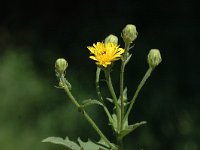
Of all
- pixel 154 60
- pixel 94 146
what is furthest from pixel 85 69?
pixel 94 146

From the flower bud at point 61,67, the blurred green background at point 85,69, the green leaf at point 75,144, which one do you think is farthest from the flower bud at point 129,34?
the blurred green background at point 85,69

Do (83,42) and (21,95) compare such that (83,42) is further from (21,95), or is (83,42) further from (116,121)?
(116,121)

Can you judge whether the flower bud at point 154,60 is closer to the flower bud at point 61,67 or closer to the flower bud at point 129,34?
the flower bud at point 129,34

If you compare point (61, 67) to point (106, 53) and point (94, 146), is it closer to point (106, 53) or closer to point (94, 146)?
point (106, 53)

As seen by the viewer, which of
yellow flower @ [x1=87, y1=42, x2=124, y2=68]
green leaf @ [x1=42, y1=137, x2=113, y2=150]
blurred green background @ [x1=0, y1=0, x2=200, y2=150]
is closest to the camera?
green leaf @ [x1=42, y1=137, x2=113, y2=150]

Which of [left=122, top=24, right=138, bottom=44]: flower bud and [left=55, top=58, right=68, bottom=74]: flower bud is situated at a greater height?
[left=122, top=24, right=138, bottom=44]: flower bud

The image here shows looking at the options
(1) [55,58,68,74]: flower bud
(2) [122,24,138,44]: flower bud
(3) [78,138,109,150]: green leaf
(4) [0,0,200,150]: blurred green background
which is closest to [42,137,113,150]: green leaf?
(3) [78,138,109,150]: green leaf

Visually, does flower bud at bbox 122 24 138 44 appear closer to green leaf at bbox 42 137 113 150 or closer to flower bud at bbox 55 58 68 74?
flower bud at bbox 55 58 68 74
